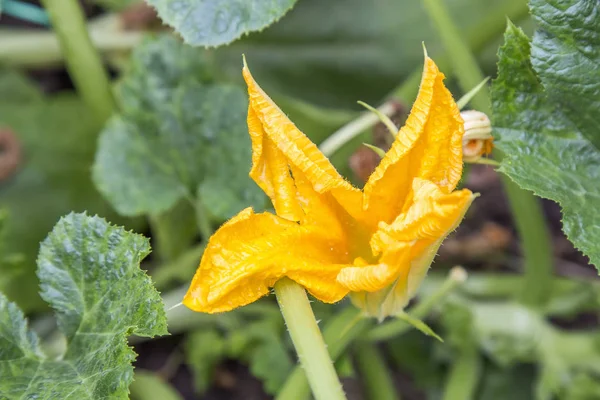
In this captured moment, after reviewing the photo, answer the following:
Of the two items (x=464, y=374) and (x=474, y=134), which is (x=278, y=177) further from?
(x=464, y=374)

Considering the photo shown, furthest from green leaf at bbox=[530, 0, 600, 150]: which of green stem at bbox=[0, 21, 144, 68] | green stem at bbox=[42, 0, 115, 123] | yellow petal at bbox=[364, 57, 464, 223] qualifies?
green stem at bbox=[0, 21, 144, 68]

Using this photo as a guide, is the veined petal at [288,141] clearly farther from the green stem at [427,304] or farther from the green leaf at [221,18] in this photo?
the green stem at [427,304]

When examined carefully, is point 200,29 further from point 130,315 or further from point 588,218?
point 588,218

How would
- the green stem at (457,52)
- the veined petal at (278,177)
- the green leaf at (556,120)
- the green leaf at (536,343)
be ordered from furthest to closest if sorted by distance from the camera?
the green leaf at (536,343), the green stem at (457,52), the green leaf at (556,120), the veined petal at (278,177)

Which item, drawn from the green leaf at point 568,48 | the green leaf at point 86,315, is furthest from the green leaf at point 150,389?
the green leaf at point 568,48

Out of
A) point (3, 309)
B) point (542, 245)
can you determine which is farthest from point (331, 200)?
point (542, 245)

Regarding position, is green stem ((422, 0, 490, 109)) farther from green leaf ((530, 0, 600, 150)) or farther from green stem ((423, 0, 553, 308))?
green leaf ((530, 0, 600, 150))

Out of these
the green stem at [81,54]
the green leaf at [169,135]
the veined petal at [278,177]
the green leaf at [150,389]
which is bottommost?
the green leaf at [150,389]
